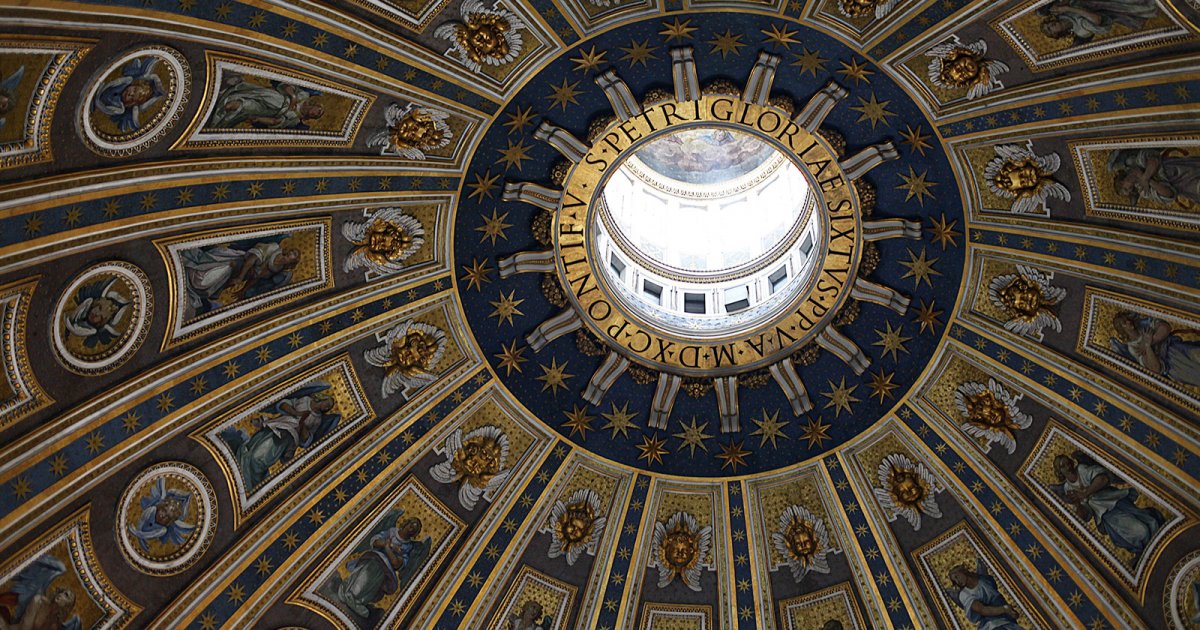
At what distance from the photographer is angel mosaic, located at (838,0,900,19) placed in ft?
55.7

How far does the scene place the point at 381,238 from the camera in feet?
63.7

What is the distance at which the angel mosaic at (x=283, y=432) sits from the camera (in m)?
18.8

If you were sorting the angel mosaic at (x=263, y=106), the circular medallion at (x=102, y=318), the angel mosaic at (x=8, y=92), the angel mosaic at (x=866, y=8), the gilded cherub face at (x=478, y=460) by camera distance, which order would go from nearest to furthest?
the angel mosaic at (x=8, y=92) < the circular medallion at (x=102, y=318) < the angel mosaic at (x=263, y=106) < the angel mosaic at (x=866, y=8) < the gilded cherub face at (x=478, y=460)

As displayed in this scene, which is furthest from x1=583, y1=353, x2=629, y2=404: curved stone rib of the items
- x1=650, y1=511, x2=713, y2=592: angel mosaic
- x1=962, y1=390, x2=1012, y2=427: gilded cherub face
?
x1=962, y1=390, x2=1012, y2=427: gilded cherub face

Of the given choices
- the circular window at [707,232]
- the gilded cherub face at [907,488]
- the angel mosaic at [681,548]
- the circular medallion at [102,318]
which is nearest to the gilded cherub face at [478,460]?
the angel mosaic at [681,548]

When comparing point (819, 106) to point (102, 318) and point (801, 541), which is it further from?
point (102, 318)

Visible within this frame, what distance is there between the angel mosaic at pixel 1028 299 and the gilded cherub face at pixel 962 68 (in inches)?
151

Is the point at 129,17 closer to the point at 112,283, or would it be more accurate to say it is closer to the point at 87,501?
the point at 112,283

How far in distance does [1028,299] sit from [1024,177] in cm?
241

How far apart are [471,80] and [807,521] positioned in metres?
11.1

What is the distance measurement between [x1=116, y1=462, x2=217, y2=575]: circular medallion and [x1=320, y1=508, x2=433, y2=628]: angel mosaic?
8.74 ft

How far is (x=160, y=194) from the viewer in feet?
53.9

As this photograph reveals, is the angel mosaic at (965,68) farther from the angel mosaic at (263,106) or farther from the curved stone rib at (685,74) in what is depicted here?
the angel mosaic at (263,106)

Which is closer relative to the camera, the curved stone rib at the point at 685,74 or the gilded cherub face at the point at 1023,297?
the curved stone rib at the point at 685,74
